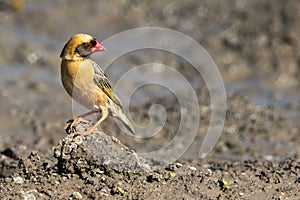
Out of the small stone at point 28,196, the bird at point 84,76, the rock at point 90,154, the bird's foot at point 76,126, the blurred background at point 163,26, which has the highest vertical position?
the blurred background at point 163,26

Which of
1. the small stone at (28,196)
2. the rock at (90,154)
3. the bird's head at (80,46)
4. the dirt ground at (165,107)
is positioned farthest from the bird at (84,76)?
the small stone at (28,196)

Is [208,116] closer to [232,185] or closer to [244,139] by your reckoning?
[244,139]

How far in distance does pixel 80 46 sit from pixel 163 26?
8.91m

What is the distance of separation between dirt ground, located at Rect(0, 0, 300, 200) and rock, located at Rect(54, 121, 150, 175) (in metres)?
0.01

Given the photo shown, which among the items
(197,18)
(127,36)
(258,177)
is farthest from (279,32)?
(258,177)

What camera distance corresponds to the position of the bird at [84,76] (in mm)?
7074

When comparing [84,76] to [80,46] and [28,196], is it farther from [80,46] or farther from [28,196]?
[28,196]

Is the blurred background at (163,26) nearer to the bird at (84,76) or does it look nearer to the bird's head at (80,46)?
the bird at (84,76)

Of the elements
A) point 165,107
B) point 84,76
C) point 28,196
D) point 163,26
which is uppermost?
point 163,26

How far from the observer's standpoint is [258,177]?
25.8 feet

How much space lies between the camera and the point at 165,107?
12297 mm

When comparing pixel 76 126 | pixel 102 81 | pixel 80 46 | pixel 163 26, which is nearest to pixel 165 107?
pixel 163 26

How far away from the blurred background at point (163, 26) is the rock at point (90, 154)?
5.01m

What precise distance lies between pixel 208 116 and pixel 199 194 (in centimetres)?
509
